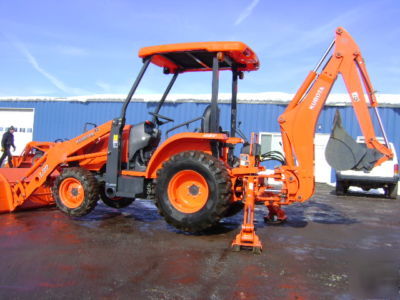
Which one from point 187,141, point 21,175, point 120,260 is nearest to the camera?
point 120,260

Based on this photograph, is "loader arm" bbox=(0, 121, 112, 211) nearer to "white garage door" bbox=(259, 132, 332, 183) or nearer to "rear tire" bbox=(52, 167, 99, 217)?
"rear tire" bbox=(52, 167, 99, 217)

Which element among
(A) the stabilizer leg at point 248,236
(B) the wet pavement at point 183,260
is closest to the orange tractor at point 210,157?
(A) the stabilizer leg at point 248,236

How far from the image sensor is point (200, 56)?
5742 mm

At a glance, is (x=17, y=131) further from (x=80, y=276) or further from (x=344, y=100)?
(x=80, y=276)

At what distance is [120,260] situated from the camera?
4.02 metres

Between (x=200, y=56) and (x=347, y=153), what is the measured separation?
8.37 feet

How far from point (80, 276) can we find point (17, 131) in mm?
18864

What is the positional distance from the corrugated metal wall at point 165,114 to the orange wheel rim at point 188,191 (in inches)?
432

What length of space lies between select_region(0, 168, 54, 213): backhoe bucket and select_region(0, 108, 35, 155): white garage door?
46.2ft

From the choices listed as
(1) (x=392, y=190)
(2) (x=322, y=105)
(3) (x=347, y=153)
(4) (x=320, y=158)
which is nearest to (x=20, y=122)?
(4) (x=320, y=158)

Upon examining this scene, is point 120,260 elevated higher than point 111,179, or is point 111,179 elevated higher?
point 111,179

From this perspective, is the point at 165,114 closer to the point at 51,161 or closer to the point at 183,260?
the point at 51,161

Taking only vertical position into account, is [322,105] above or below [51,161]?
above

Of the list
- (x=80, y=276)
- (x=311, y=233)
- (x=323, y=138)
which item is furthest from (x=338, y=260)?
(x=323, y=138)
